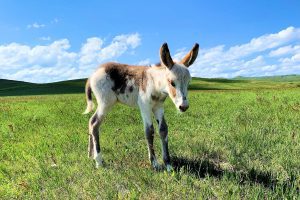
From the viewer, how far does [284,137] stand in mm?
10750

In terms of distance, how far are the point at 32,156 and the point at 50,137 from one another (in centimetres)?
281

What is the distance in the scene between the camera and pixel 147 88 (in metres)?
8.14

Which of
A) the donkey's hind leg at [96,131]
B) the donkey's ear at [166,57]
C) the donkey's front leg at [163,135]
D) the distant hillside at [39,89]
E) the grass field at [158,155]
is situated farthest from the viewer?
the distant hillside at [39,89]

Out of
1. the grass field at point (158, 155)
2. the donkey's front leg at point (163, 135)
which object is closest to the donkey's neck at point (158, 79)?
the donkey's front leg at point (163, 135)

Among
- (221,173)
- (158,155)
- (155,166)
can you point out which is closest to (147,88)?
(155,166)

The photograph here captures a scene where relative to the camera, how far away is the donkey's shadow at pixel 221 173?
271 inches

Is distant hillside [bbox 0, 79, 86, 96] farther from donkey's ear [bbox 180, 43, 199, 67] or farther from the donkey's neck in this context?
donkey's ear [bbox 180, 43, 199, 67]

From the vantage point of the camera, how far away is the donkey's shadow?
271 inches

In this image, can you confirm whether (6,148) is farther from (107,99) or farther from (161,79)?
(161,79)

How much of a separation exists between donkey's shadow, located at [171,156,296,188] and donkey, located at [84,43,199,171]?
610mm

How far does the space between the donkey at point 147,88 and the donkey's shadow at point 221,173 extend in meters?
0.61

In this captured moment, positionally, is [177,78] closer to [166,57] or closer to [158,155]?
[166,57]

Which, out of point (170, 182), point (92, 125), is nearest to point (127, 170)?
point (170, 182)

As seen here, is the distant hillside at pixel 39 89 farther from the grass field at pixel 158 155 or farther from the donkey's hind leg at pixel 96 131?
the donkey's hind leg at pixel 96 131
